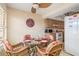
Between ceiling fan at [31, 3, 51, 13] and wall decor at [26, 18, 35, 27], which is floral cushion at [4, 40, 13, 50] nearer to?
wall decor at [26, 18, 35, 27]

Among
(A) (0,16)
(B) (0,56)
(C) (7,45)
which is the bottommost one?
(B) (0,56)

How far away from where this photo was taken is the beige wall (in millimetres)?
1369

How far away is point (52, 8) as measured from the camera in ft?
4.57

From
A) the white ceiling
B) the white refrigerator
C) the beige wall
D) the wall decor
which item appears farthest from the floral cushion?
the white refrigerator

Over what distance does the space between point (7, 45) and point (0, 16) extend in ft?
1.10

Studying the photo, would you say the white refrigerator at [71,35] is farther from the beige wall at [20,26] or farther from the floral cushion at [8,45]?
the floral cushion at [8,45]

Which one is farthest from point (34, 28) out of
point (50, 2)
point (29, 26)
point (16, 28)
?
point (50, 2)

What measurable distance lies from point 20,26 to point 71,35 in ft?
1.95

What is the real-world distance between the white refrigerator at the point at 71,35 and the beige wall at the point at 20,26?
285 mm

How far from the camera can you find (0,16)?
137 centimetres

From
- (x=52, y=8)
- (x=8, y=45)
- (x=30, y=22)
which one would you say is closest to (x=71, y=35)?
(x=52, y=8)

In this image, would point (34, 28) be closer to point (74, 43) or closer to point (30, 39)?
point (30, 39)

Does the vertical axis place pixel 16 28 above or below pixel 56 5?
below

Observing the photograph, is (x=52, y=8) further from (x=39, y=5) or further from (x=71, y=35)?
(x=71, y=35)
